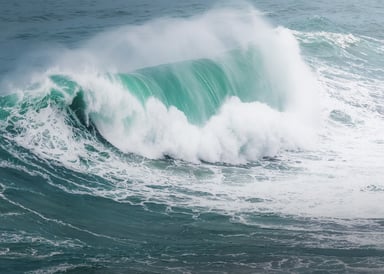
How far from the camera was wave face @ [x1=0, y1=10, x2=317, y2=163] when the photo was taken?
17.5 m

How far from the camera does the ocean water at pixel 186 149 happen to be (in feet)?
38.4

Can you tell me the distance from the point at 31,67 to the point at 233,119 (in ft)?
23.9

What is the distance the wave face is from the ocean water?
0.06 metres

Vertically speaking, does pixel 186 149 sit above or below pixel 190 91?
below

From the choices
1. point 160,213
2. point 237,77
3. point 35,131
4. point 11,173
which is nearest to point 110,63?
point 237,77

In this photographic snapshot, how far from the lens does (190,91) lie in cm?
2078

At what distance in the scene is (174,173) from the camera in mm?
15828

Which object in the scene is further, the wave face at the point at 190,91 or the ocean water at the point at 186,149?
the wave face at the point at 190,91

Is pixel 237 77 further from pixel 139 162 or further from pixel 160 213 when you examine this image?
pixel 160 213

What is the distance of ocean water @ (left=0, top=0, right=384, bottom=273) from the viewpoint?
1172 cm

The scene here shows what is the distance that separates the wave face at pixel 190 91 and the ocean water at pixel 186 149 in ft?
0.20

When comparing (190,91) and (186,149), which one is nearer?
(186,149)

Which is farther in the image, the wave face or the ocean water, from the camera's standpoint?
the wave face

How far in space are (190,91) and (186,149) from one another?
380cm
